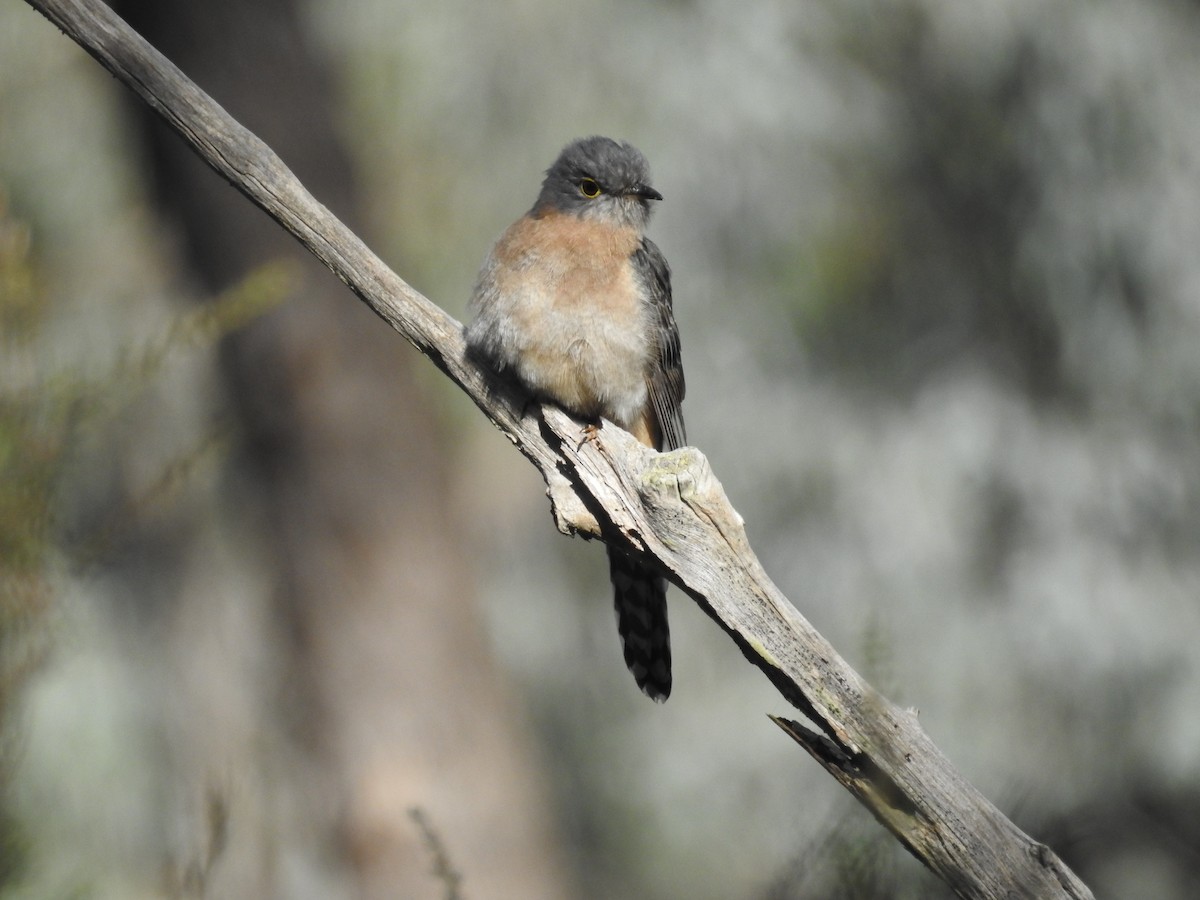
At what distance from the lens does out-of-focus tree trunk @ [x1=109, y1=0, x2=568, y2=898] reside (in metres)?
6.85

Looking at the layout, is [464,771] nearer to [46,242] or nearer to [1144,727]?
[1144,727]

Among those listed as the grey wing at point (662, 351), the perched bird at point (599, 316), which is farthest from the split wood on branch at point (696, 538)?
the grey wing at point (662, 351)

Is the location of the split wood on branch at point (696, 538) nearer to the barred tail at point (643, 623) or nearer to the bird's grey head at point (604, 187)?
the barred tail at point (643, 623)

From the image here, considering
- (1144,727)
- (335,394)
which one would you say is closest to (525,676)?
(335,394)

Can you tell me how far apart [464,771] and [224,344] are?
2933 millimetres

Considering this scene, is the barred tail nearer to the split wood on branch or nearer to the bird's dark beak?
the split wood on branch

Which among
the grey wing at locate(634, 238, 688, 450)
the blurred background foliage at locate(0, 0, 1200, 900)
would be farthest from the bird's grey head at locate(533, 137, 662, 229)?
the blurred background foliage at locate(0, 0, 1200, 900)

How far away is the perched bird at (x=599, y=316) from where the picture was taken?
3.71 meters

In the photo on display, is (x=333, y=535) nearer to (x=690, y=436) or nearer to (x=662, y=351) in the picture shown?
(x=690, y=436)

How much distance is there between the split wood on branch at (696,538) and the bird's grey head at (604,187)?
102cm

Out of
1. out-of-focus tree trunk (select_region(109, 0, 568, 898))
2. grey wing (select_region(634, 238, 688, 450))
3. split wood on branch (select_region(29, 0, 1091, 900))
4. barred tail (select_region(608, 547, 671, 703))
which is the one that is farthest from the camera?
out-of-focus tree trunk (select_region(109, 0, 568, 898))

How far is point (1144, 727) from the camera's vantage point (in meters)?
6.84

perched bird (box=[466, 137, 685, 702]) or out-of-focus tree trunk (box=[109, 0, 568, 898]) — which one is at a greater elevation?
perched bird (box=[466, 137, 685, 702])

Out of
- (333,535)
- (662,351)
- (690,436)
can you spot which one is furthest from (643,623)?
(690,436)
